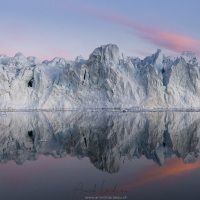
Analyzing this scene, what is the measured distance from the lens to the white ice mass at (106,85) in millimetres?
70062

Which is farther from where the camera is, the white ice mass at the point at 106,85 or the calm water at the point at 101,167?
the white ice mass at the point at 106,85

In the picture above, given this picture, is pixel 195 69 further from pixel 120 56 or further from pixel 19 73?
pixel 19 73

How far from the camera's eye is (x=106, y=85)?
2756 inches

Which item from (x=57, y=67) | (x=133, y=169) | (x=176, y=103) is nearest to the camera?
(x=133, y=169)

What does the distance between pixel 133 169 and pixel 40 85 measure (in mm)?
64734

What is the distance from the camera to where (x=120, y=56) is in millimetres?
74562

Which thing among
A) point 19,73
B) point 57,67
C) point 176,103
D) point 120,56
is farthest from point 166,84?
point 19,73

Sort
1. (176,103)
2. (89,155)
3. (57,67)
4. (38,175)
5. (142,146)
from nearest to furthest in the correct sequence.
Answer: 1. (38,175)
2. (89,155)
3. (142,146)
4. (176,103)
5. (57,67)

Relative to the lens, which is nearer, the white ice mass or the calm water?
the calm water

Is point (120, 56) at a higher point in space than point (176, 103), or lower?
higher

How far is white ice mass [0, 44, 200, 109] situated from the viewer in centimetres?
7006

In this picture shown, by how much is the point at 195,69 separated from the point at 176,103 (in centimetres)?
800

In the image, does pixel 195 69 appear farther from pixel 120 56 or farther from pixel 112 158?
pixel 112 158

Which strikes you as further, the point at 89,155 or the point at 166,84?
the point at 166,84
